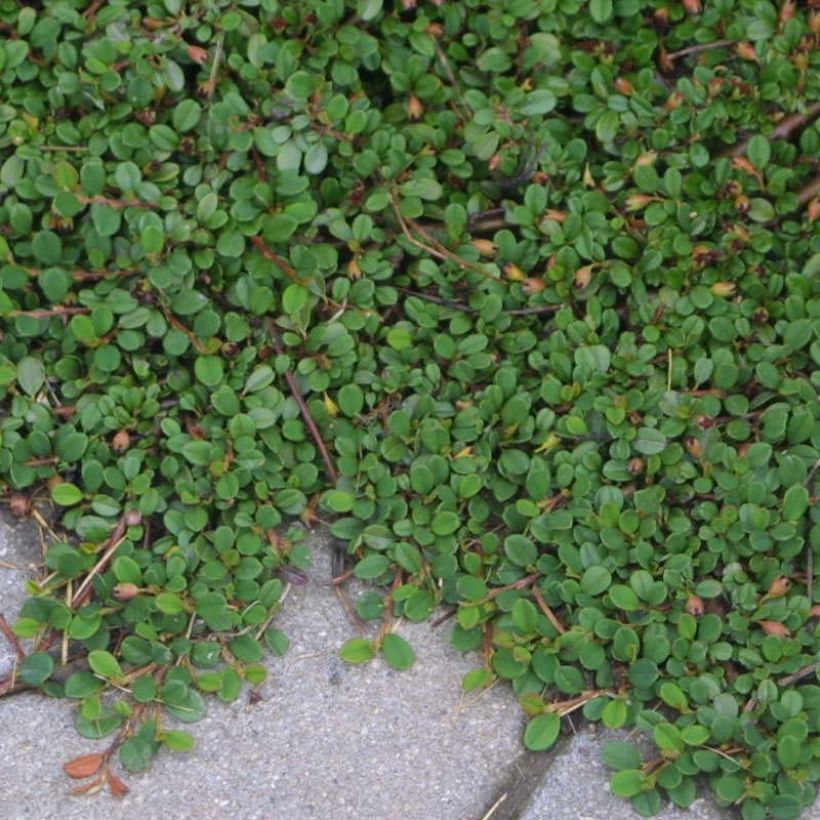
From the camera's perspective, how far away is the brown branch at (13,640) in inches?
94.0

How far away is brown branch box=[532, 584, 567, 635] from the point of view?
7.88 ft

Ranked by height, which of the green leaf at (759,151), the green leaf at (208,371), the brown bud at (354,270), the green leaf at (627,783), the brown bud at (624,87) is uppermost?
the brown bud at (624,87)

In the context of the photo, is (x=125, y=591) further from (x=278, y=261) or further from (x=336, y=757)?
(x=278, y=261)

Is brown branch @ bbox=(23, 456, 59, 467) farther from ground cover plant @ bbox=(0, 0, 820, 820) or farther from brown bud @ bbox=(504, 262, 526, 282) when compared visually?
brown bud @ bbox=(504, 262, 526, 282)

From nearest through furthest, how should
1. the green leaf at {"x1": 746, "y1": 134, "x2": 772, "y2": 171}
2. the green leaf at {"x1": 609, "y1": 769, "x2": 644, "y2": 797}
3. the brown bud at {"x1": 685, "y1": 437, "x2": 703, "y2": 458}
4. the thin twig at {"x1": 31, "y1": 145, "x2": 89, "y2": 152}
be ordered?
the green leaf at {"x1": 609, "y1": 769, "x2": 644, "y2": 797} → the brown bud at {"x1": 685, "y1": 437, "x2": 703, "y2": 458} → the thin twig at {"x1": 31, "y1": 145, "x2": 89, "y2": 152} → the green leaf at {"x1": 746, "y1": 134, "x2": 772, "y2": 171}

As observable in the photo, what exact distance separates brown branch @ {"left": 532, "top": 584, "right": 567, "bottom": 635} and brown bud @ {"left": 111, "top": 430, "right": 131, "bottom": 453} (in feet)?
2.81

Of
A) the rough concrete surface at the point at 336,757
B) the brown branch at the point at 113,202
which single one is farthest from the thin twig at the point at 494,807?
the brown branch at the point at 113,202

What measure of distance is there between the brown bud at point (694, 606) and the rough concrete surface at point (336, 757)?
0.29 metres

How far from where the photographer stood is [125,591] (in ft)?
7.73

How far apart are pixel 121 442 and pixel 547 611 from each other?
2.97ft

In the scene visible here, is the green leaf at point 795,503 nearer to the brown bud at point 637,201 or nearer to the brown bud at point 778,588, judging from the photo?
the brown bud at point 778,588

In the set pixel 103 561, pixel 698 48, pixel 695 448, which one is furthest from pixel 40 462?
pixel 698 48

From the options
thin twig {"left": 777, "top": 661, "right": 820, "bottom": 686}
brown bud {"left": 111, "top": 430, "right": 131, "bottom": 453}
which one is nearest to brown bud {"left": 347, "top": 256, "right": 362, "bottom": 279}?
brown bud {"left": 111, "top": 430, "right": 131, "bottom": 453}

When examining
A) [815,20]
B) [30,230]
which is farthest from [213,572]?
[815,20]
